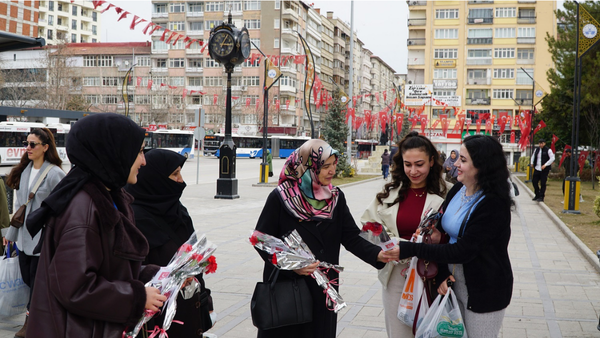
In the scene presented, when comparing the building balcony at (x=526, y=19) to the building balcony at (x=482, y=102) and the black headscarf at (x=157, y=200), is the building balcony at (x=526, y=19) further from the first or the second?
the black headscarf at (x=157, y=200)

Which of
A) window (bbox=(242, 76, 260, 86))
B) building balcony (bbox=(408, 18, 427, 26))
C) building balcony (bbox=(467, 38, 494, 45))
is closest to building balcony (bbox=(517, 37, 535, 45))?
building balcony (bbox=(467, 38, 494, 45))

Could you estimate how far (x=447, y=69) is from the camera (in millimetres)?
76688

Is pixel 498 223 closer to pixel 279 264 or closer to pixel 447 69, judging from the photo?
pixel 279 264

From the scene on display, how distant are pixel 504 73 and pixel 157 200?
78.3 m

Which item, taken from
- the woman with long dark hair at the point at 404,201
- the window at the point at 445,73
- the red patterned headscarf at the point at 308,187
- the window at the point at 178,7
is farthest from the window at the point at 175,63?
the red patterned headscarf at the point at 308,187

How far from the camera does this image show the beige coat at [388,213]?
3604 mm

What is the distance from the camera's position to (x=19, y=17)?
64.9 meters

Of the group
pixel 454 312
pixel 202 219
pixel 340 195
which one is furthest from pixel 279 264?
pixel 202 219

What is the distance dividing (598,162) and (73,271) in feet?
99.9

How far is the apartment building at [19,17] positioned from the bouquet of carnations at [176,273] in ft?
221

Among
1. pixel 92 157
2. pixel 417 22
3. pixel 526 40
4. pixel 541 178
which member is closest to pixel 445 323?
pixel 92 157

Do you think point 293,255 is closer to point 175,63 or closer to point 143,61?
point 175,63

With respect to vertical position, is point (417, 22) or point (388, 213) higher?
point (417, 22)

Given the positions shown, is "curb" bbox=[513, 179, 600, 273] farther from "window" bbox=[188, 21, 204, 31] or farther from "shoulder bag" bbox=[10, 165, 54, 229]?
"window" bbox=[188, 21, 204, 31]
